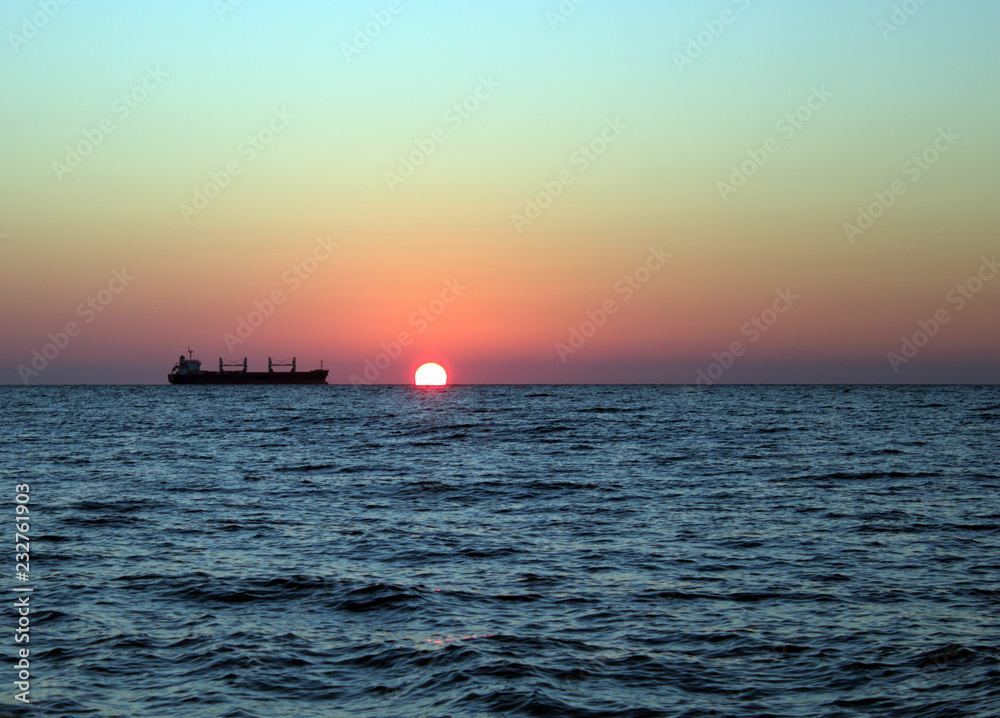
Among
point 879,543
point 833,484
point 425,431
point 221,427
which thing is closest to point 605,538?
point 879,543

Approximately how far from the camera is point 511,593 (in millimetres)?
14422

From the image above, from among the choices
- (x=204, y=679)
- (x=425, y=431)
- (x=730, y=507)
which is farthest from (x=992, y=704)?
(x=425, y=431)

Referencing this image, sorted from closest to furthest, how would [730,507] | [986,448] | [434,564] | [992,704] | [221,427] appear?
[992,704] → [434,564] → [730,507] → [986,448] → [221,427]

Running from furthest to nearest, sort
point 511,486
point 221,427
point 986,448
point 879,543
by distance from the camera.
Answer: point 221,427 < point 986,448 < point 511,486 < point 879,543

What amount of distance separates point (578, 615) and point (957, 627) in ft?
17.8

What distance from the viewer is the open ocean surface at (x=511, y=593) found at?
1008 centimetres

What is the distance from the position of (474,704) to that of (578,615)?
12.1 ft

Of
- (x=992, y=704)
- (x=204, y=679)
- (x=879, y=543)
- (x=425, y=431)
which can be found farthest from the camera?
(x=425, y=431)

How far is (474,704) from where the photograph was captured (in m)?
9.72

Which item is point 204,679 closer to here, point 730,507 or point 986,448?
point 730,507

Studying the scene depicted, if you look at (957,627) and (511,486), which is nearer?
(957,627)

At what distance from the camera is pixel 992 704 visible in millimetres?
9664

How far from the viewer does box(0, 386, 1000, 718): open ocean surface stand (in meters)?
10.1

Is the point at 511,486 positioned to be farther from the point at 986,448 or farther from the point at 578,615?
the point at 986,448
